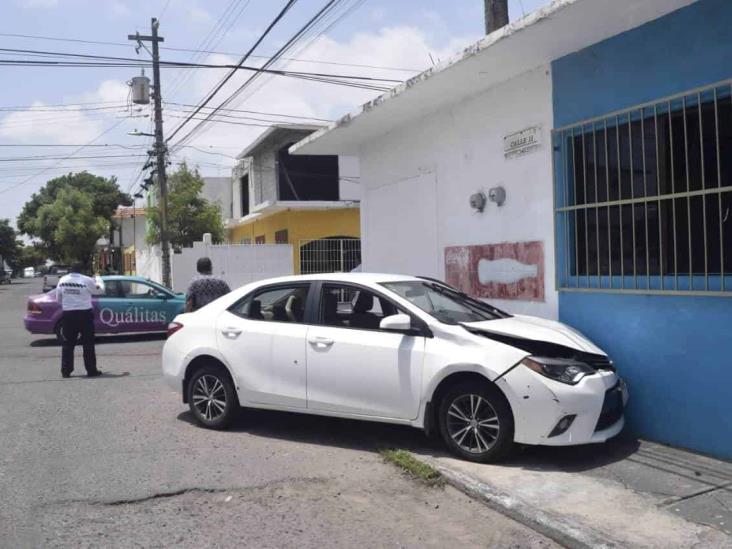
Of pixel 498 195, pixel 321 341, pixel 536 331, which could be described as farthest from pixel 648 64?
pixel 321 341

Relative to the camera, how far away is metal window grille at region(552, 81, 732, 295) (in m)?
5.78

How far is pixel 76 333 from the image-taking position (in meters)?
10.1

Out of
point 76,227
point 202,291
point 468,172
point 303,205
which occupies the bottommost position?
point 202,291

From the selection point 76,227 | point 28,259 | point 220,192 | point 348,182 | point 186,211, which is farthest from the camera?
point 28,259

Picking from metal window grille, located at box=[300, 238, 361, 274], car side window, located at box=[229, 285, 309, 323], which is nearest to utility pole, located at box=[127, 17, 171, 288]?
→ metal window grille, located at box=[300, 238, 361, 274]

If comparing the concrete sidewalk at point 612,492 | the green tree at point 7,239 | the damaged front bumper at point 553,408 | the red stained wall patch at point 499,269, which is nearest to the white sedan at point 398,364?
the damaged front bumper at point 553,408

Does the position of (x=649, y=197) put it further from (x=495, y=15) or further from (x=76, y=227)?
(x=76, y=227)

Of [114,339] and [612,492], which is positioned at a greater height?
[114,339]

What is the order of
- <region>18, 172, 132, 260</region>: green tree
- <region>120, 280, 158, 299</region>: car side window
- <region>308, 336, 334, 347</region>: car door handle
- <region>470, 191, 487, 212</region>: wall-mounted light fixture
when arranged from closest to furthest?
<region>308, 336, 334, 347</region>: car door handle
<region>470, 191, 487, 212</region>: wall-mounted light fixture
<region>120, 280, 158, 299</region>: car side window
<region>18, 172, 132, 260</region>: green tree

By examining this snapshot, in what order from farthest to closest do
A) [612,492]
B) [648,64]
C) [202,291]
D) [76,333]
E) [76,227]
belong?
[76,227] → [76,333] → [202,291] → [648,64] → [612,492]

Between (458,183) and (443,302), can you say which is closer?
(443,302)

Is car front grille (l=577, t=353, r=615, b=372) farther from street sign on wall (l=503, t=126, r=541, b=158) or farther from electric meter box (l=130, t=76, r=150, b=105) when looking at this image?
electric meter box (l=130, t=76, r=150, b=105)

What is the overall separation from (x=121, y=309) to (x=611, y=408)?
11656 millimetres

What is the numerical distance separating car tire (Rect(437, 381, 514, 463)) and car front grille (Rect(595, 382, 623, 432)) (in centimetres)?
74
